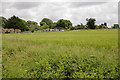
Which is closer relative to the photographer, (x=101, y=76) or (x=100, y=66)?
(x=101, y=76)

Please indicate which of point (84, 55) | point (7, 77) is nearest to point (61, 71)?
point (84, 55)

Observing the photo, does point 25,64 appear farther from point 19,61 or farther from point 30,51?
point 30,51

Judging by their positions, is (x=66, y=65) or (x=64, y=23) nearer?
(x=66, y=65)

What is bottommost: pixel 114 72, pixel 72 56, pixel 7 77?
pixel 7 77

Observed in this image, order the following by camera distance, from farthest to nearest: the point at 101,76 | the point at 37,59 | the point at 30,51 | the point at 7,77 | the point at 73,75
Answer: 1. the point at 30,51
2. the point at 37,59
3. the point at 7,77
4. the point at 73,75
5. the point at 101,76

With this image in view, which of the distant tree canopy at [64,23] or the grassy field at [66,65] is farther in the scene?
the distant tree canopy at [64,23]

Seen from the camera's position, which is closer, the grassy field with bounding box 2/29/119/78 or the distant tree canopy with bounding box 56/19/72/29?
the grassy field with bounding box 2/29/119/78

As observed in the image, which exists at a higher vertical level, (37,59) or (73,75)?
(37,59)

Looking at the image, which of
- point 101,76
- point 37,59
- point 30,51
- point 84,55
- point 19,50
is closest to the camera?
point 101,76

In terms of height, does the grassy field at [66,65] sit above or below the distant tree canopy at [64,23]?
below

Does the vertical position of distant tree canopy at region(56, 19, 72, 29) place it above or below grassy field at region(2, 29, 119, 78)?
above

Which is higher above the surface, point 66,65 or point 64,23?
point 64,23

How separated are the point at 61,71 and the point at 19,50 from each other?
15.1ft

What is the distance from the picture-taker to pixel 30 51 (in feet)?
27.2
